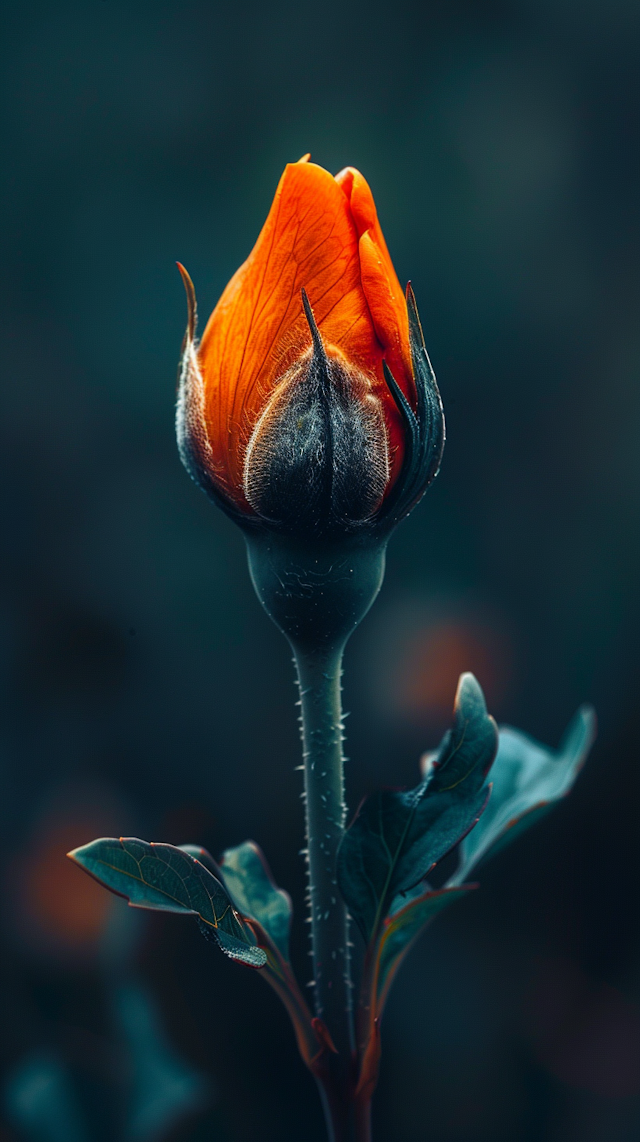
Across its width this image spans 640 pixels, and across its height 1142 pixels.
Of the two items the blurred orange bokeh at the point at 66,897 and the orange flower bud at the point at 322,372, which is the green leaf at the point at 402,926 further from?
the blurred orange bokeh at the point at 66,897

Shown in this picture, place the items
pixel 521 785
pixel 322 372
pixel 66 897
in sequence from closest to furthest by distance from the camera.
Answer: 1. pixel 322 372
2. pixel 521 785
3. pixel 66 897

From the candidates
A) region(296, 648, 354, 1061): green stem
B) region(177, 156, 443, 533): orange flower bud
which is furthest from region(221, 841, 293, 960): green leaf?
region(177, 156, 443, 533): orange flower bud

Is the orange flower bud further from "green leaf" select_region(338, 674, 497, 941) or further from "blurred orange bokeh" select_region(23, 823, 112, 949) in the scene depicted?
"blurred orange bokeh" select_region(23, 823, 112, 949)

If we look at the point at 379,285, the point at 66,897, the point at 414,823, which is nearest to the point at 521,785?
the point at 414,823

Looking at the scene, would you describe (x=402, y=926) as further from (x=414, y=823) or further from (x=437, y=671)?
(x=437, y=671)

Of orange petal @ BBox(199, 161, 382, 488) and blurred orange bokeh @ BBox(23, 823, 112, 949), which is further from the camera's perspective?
blurred orange bokeh @ BBox(23, 823, 112, 949)

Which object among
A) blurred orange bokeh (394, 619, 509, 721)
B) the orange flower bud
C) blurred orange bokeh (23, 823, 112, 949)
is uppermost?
the orange flower bud

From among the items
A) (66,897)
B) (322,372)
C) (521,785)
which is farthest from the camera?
(66,897)
